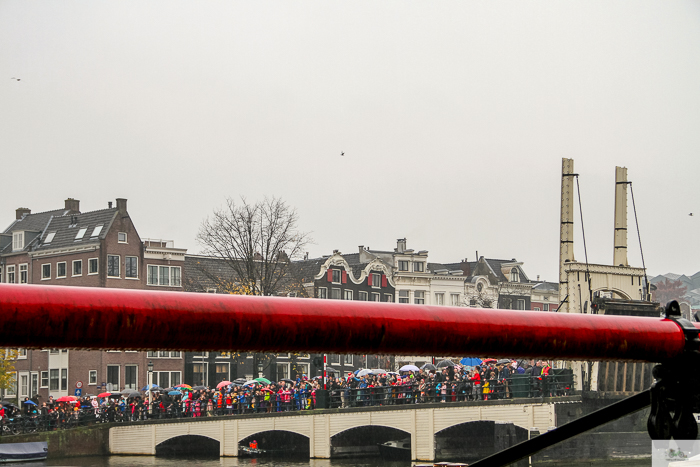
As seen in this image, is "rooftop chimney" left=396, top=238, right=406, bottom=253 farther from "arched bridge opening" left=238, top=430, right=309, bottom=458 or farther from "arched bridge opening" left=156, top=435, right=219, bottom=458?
"arched bridge opening" left=156, top=435, right=219, bottom=458

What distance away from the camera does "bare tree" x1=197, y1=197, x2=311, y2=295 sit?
111 feet

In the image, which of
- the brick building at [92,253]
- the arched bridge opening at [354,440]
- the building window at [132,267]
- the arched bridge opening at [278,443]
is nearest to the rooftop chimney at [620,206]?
the brick building at [92,253]

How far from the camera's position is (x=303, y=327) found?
2.60 feet

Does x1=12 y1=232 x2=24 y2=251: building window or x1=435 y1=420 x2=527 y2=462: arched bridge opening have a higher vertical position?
x1=12 y1=232 x2=24 y2=251: building window

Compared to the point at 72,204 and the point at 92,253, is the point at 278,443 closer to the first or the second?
the point at 92,253

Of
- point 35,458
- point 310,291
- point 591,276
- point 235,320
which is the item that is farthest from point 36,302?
point 310,291

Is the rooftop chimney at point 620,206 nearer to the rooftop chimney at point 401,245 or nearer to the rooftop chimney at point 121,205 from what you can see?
the rooftop chimney at point 121,205

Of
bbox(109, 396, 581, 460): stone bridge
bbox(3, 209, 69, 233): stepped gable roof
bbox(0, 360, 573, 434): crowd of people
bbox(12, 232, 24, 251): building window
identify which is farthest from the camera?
bbox(3, 209, 69, 233): stepped gable roof

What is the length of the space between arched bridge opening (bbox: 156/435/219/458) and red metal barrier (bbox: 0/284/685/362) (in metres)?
1.08

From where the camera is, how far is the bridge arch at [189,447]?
6.06 feet

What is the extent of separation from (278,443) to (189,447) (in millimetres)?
617

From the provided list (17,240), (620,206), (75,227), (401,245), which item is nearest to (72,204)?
Answer: (17,240)

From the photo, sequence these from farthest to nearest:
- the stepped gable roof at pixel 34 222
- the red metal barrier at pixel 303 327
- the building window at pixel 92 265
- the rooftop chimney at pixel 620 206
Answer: the stepped gable roof at pixel 34 222 → the rooftop chimney at pixel 620 206 → the building window at pixel 92 265 → the red metal barrier at pixel 303 327

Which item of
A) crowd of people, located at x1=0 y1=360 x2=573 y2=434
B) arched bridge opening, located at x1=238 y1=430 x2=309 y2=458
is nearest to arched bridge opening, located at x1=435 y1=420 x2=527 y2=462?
crowd of people, located at x1=0 y1=360 x2=573 y2=434
